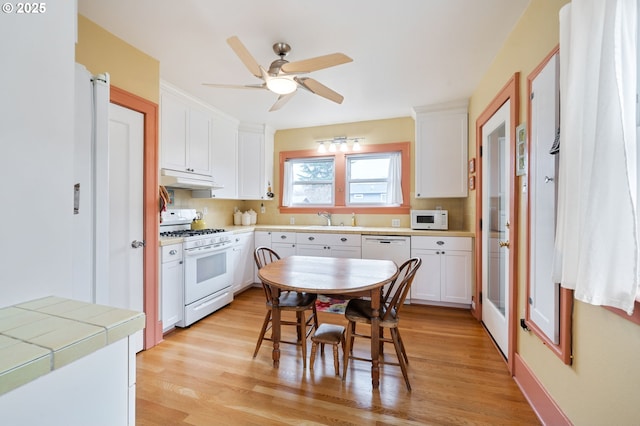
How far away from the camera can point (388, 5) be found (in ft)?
5.77

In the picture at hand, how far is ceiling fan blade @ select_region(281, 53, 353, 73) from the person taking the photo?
68.7 inches

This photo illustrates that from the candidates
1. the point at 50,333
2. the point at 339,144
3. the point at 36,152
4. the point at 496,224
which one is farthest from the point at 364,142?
the point at 50,333

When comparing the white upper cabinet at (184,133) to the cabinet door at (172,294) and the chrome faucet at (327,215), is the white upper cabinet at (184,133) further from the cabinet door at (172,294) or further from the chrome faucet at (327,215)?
the chrome faucet at (327,215)

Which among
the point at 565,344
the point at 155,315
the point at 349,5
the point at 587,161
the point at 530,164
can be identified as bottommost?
the point at 155,315

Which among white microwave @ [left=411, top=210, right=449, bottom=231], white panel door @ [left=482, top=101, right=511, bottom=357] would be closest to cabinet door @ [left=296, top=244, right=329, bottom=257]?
white microwave @ [left=411, top=210, right=449, bottom=231]

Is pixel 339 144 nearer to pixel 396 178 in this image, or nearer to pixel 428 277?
pixel 396 178

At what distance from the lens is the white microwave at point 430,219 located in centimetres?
345

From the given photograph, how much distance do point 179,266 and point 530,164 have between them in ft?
9.87

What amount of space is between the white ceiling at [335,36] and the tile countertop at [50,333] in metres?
1.91

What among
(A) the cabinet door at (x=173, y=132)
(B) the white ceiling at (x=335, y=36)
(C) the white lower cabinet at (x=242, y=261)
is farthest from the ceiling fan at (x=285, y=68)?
(C) the white lower cabinet at (x=242, y=261)

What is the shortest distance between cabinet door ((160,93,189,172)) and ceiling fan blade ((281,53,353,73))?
165 cm

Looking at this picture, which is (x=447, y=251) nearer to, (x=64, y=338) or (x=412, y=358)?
(x=412, y=358)

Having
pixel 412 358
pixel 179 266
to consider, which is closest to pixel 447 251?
pixel 412 358

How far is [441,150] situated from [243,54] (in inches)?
105
